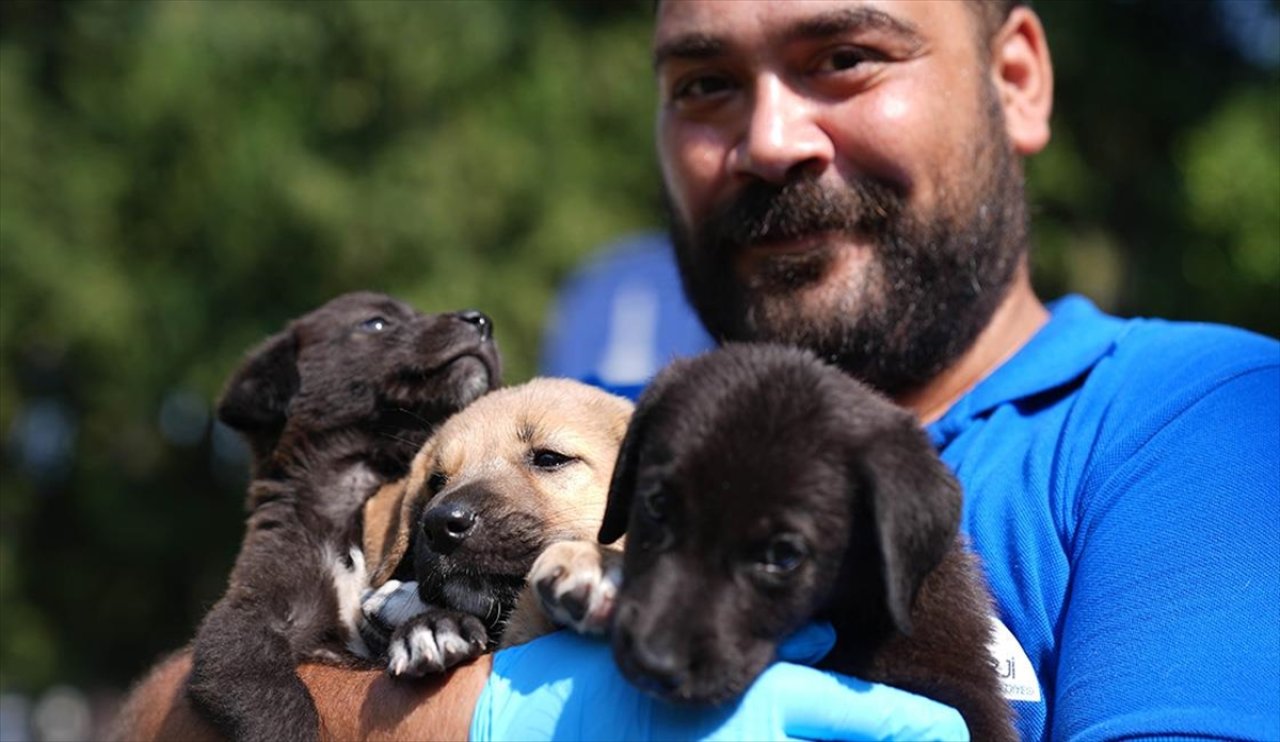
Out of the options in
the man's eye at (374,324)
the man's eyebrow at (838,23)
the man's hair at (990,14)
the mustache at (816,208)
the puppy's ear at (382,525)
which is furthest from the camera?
the man's eye at (374,324)

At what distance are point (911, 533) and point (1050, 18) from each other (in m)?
17.6

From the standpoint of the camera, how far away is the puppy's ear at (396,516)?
4.52 m

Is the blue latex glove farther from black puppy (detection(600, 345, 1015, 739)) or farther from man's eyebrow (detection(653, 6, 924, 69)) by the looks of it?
man's eyebrow (detection(653, 6, 924, 69))

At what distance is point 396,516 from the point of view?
4.80 metres

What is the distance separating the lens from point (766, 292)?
16.9 feet

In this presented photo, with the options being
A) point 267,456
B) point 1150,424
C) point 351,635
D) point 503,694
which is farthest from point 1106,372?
point 267,456

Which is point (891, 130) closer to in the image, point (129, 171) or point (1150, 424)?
point (1150, 424)

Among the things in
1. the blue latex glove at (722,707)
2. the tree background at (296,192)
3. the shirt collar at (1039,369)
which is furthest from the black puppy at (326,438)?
the tree background at (296,192)

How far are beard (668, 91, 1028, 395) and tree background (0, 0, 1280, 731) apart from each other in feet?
40.1

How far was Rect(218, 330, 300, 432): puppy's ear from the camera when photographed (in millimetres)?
5254

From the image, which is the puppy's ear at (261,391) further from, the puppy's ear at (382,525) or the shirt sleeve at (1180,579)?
the shirt sleeve at (1180,579)

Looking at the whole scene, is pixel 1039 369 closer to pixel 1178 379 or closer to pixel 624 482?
pixel 1178 379

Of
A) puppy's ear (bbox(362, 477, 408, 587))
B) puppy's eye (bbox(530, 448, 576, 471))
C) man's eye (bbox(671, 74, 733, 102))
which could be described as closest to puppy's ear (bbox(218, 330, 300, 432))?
puppy's ear (bbox(362, 477, 408, 587))

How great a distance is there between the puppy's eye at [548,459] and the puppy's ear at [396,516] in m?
0.35
